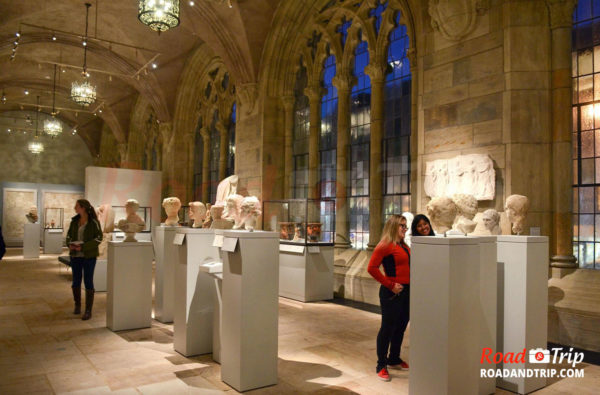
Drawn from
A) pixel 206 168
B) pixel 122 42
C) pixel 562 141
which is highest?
pixel 122 42

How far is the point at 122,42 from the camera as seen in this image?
13750mm

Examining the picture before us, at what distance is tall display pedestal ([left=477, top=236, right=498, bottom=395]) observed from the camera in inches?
136

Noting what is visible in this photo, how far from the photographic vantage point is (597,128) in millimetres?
5621

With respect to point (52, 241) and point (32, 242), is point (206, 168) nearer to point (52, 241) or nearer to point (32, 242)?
point (32, 242)

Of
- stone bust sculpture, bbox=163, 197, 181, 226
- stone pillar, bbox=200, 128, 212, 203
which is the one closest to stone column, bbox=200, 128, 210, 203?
stone pillar, bbox=200, 128, 212, 203

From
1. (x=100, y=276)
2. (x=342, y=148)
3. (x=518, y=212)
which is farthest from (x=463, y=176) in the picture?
(x=100, y=276)

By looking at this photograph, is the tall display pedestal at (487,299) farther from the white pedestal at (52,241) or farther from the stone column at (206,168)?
the white pedestal at (52,241)

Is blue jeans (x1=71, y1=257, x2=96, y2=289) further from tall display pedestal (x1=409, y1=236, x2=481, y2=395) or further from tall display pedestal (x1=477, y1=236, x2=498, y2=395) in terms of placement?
tall display pedestal (x1=477, y1=236, x2=498, y2=395)

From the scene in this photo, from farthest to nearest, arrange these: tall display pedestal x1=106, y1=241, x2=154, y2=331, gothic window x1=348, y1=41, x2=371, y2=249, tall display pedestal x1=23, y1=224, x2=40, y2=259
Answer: tall display pedestal x1=23, y1=224, x2=40, y2=259, gothic window x1=348, y1=41, x2=371, y2=249, tall display pedestal x1=106, y1=241, x2=154, y2=331

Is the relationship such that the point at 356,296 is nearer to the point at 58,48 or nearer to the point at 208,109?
the point at 208,109

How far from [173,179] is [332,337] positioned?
39.3ft

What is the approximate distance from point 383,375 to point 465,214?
5.24 ft

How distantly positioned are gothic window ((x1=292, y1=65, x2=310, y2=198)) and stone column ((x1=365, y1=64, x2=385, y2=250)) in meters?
2.43

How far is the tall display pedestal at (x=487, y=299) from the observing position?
11.3 ft
